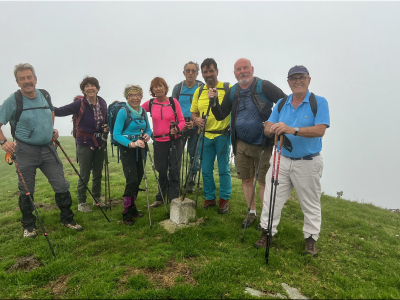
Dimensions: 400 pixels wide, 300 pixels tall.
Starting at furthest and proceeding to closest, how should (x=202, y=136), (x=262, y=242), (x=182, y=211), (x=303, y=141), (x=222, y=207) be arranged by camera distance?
(x=222, y=207)
(x=202, y=136)
(x=182, y=211)
(x=262, y=242)
(x=303, y=141)

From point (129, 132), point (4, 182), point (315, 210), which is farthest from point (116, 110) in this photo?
point (4, 182)

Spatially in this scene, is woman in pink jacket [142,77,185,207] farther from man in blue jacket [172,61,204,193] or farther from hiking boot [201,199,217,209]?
hiking boot [201,199,217,209]

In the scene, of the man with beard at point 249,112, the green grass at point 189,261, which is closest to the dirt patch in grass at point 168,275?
the green grass at point 189,261

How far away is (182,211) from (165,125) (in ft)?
8.56

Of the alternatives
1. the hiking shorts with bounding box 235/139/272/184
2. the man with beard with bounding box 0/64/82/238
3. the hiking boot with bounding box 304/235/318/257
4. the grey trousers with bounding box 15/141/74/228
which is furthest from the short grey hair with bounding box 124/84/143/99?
the hiking boot with bounding box 304/235/318/257

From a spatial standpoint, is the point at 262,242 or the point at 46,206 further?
the point at 46,206

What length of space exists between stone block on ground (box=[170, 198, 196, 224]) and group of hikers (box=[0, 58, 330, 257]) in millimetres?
966

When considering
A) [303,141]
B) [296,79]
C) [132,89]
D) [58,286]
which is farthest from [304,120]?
[58,286]

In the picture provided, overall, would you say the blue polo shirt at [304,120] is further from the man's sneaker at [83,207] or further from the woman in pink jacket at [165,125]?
the man's sneaker at [83,207]

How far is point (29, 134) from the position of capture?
19.0 feet

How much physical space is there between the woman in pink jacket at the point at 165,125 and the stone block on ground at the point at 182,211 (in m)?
1.18

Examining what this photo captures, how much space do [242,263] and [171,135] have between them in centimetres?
398

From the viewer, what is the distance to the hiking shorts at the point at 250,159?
20.6 ft

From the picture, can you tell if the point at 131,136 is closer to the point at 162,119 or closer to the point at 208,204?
the point at 162,119
